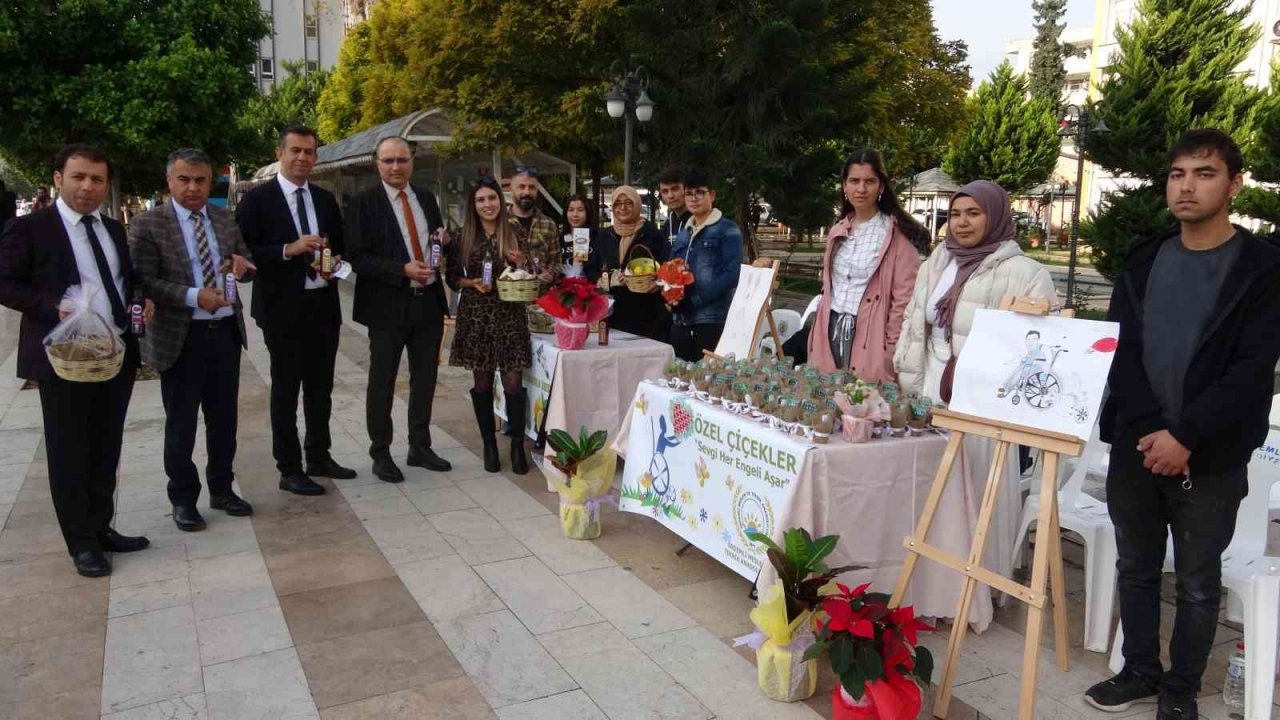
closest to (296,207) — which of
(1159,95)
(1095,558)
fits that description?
(1095,558)

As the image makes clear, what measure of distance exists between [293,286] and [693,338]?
2.27m

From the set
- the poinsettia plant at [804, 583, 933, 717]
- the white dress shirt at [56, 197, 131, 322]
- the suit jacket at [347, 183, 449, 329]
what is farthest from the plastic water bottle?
the white dress shirt at [56, 197, 131, 322]

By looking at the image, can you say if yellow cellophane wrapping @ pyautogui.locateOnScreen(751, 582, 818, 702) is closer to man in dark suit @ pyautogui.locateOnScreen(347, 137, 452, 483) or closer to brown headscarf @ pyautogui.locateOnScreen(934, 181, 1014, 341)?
brown headscarf @ pyautogui.locateOnScreen(934, 181, 1014, 341)

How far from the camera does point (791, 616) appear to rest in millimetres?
2734

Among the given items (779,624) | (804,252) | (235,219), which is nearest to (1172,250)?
(779,624)

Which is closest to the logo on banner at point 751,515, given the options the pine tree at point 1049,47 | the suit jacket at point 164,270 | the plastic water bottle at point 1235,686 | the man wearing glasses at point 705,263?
the plastic water bottle at point 1235,686

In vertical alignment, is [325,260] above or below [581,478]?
above

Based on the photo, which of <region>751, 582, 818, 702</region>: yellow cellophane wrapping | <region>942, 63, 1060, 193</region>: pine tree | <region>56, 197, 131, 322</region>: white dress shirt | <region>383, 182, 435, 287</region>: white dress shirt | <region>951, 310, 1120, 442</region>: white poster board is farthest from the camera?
<region>942, 63, 1060, 193</region>: pine tree

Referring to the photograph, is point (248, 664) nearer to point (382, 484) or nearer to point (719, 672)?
point (719, 672)

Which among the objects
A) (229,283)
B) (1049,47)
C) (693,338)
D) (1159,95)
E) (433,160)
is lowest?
(693,338)

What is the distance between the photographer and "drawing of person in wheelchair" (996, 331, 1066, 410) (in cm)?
262

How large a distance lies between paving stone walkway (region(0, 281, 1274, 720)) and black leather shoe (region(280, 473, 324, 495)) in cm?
6

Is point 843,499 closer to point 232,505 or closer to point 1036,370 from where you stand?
point 1036,370

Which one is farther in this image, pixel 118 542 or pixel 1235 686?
pixel 118 542
